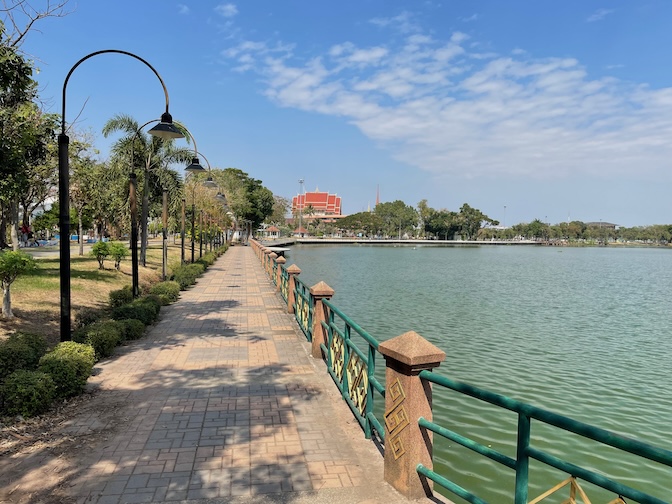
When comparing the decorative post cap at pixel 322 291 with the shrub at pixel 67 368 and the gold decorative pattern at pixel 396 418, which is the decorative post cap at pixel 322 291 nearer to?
the shrub at pixel 67 368

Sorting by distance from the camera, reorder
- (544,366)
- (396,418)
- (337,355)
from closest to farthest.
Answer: (396,418) < (337,355) < (544,366)

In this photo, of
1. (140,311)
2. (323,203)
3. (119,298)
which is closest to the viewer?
(140,311)

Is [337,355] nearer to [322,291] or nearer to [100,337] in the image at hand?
[322,291]

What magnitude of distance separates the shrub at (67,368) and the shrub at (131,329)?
2679 mm

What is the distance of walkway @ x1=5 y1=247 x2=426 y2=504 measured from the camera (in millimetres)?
3875

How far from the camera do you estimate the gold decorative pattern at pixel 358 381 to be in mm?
5116

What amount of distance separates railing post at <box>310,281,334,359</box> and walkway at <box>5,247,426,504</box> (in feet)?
0.77

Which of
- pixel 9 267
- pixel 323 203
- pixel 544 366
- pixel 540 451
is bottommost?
pixel 544 366

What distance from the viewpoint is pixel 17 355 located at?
6121 mm

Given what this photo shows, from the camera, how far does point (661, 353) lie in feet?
42.6

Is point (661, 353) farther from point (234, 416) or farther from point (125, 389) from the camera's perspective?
point (125, 389)

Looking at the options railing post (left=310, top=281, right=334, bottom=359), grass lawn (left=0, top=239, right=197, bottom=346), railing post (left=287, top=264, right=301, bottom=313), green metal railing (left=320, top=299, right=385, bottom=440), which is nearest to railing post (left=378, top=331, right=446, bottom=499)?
green metal railing (left=320, top=299, right=385, bottom=440)

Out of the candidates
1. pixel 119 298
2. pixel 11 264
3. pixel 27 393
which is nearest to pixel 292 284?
pixel 119 298

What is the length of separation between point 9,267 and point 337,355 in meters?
6.97
